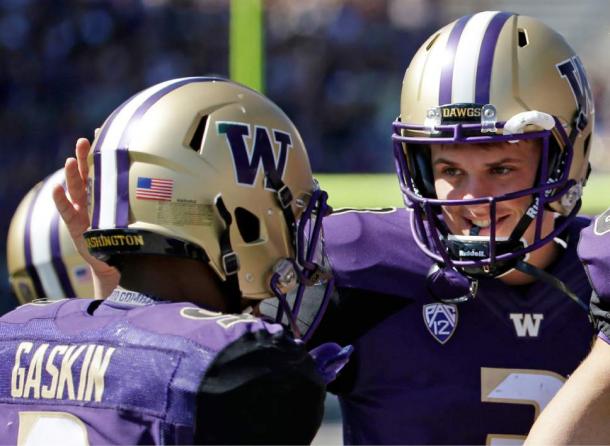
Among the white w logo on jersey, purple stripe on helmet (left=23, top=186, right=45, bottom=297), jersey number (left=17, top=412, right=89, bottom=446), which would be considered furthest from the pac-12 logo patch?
purple stripe on helmet (left=23, top=186, right=45, bottom=297)

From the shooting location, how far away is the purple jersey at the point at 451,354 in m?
2.12

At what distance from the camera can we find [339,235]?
2.31 m

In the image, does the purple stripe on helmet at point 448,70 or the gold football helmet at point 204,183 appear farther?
the purple stripe on helmet at point 448,70

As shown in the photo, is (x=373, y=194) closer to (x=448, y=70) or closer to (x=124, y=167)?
(x=448, y=70)

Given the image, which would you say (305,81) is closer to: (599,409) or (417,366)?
(417,366)

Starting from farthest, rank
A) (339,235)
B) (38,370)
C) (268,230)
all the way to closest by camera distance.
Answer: (339,235)
(268,230)
(38,370)

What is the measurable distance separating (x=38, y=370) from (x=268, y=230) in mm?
438

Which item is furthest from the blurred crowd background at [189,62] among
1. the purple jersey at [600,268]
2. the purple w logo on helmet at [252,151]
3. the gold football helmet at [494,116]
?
the purple jersey at [600,268]

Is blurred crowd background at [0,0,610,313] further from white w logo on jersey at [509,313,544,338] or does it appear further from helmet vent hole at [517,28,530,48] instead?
white w logo on jersey at [509,313,544,338]

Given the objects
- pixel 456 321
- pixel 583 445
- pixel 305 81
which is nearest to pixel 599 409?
pixel 583 445

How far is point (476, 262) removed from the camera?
6.87 ft

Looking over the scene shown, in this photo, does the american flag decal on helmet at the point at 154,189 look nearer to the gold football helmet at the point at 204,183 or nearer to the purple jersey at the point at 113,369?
the gold football helmet at the point at 204,183

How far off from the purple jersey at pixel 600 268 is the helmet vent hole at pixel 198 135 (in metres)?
0.62

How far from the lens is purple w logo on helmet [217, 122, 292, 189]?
69.6 inches
